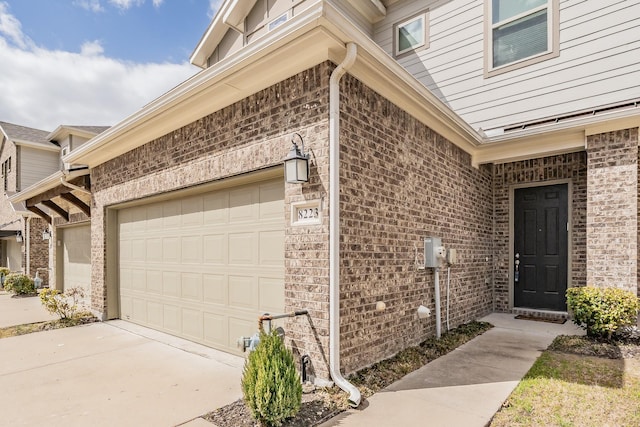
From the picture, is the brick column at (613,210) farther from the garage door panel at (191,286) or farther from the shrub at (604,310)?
the garage door panel at (191,286)

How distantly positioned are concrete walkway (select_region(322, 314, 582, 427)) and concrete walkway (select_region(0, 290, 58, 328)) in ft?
22.9

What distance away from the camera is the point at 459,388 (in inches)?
141

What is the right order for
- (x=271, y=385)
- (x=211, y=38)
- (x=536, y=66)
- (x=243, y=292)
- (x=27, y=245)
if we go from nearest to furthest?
(x=271, y=385), (x=243, y=292), (x=536, y=66), (x=211, y=38), (x=27, y=245)

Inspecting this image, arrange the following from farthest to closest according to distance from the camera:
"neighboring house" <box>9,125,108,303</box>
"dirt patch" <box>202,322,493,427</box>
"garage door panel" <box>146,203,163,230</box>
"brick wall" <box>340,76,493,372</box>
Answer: "neighboring house" <box>9,125,108,303</box>
"garage door panel" <box>146,203,163,230</box>
"brick wall" <box>340,76,493,372</box>
"dirt patch" <box>202,322,493,427</box>

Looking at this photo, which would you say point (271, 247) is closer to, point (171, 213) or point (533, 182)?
point (171, 213)

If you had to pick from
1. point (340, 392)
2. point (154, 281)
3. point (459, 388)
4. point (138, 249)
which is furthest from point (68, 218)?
point (459, 388)

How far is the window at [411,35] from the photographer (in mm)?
8156

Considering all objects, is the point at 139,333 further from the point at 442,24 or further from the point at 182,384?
the point at 442,24

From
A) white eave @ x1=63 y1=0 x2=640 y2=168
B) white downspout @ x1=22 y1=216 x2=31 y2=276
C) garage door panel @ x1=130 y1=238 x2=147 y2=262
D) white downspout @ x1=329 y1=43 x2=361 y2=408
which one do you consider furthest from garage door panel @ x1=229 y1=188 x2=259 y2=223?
A: white downspout @ x1=22 y1=216 x2=31 y2=276

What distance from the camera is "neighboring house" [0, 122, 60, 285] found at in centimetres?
1350

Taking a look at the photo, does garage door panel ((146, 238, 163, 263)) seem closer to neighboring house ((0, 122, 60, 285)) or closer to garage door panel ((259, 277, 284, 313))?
garage door panel ((259, 277, 284, 313))

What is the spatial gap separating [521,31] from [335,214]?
6.09 meters

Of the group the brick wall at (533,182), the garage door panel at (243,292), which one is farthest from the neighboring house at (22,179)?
the brick wall at (533,182)

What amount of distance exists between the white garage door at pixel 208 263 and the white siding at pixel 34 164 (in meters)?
13.0
